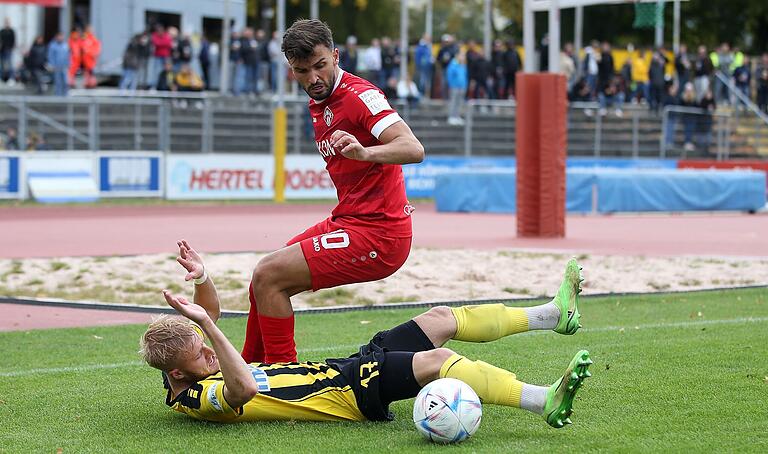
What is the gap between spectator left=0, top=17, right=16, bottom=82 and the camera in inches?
1182

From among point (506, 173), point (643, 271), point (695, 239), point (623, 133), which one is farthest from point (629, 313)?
point (623, 133)

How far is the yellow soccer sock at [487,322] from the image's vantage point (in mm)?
6285

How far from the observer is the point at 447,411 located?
18.1 ft

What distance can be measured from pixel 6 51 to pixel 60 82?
6.82 ft

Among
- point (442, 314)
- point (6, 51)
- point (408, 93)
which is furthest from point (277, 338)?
point (408, 93)

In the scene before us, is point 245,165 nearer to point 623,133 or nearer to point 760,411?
point 623,133

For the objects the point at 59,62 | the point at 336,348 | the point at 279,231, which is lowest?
the point at 336,348

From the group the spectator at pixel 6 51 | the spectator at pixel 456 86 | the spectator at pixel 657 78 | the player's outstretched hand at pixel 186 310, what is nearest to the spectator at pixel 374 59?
the spectator at pixel 456 86

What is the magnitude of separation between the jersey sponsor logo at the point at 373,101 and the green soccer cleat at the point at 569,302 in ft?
4.49

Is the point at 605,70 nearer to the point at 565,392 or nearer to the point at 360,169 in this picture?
the point at 360,169

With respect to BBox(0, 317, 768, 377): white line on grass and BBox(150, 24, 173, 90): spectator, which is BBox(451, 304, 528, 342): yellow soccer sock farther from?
BBox(150, 24, 173, 90): spectator

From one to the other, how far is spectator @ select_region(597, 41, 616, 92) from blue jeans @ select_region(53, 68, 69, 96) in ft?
50.8

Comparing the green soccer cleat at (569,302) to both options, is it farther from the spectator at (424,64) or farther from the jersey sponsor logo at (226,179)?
the spectator at (424,64)

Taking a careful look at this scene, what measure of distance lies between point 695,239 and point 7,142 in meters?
15.2
